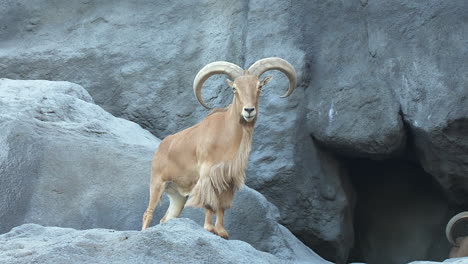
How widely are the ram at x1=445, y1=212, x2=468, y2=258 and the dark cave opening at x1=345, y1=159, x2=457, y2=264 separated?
108 cm

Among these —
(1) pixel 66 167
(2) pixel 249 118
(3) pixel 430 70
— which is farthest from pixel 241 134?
(3) pixel 430 70

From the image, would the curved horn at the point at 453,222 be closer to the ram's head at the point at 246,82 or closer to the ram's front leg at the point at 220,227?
the ram's head at the point at 246,82

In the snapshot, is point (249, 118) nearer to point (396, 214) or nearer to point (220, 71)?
point (220, 71)

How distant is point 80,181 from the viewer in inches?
449

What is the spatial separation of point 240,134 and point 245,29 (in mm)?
3940

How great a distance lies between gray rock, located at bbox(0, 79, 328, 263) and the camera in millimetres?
10992

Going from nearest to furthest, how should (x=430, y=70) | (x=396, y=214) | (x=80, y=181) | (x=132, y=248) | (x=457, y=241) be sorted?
1. (x=132, y=248)
2. (x=80, y=181)
3. (x=430, y=70)
4. (x=457, y=241)
5. (x=396, y=214)

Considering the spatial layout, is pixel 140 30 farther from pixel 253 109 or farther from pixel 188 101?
pixel 253 109

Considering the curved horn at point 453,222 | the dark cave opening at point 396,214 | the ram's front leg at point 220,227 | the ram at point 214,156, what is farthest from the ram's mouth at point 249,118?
Result: the dark cave opening at point 396,214

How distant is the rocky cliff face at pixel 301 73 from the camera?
12086mm

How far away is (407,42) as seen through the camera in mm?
12266

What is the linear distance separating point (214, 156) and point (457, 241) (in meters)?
4.84

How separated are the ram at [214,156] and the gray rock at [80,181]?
781 mm

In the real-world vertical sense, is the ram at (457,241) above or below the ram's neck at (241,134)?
below
